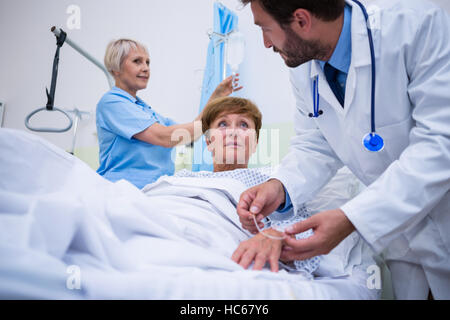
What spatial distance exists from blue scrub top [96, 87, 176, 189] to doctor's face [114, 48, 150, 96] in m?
0.15

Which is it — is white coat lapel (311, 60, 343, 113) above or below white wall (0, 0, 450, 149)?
below

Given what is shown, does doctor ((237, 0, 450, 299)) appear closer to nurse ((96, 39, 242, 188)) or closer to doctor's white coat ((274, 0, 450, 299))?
doctor's white coat ((274, 0, 450, 299))

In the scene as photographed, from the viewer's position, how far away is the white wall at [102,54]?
230cm

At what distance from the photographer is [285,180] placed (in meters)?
1.04

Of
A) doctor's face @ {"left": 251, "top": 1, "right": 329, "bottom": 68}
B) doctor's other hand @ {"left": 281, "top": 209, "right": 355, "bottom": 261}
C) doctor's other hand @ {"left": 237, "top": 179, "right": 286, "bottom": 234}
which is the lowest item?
doctor's other hand @ {"left": 281, "top": 209, "right": 355, "bottom": 261}

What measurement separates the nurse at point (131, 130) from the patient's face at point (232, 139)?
169 mm

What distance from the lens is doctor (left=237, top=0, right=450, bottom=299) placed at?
29.5 inches

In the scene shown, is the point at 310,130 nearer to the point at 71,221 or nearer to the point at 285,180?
the point at 285,180

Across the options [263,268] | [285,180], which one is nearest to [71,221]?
[263,268]

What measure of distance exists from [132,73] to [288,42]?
1.20 metres

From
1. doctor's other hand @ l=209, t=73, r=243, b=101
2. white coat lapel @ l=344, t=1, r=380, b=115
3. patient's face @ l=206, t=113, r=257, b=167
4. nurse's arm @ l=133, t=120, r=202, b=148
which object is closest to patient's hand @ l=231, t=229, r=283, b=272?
white coat lapel @ l=344, t=1, r=380, b=115

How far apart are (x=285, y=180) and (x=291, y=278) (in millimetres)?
401

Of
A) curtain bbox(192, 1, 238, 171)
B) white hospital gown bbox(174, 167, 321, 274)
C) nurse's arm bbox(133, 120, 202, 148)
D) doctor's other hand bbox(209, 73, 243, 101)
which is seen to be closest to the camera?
white hospital gown bbox(174, 167, 321, 274)

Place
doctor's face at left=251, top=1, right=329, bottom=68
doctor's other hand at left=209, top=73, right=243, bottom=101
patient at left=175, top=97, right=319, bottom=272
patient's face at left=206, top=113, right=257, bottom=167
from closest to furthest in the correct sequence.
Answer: doctor's face at left=251, top=1, right=329, bottom=68 < patient at left=175, top=97, right=319, bottom=272 < patient's face at left=206, top=113, right=257, bottom=167 < doctor's other hand at left=209, top=73, right=243, bottom=101
